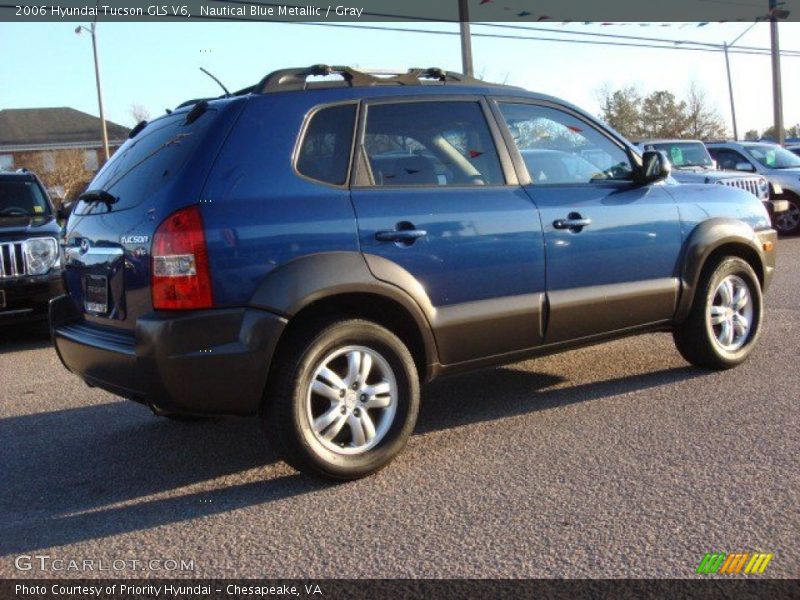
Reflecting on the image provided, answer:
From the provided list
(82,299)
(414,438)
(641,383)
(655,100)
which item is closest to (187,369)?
(82,299)

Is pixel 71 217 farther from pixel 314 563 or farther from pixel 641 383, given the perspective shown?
pixel 641 383

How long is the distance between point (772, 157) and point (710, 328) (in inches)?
504

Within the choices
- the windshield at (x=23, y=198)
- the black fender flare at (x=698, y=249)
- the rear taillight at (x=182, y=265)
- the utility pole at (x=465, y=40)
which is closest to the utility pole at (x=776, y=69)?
the utility pole at (x=465, y=40)

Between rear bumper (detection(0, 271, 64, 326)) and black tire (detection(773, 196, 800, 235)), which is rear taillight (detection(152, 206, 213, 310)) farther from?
black tire (detection(773, 196, 800, 235))

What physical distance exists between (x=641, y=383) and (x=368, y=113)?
102 inches

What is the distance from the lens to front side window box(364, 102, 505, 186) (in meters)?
4.32

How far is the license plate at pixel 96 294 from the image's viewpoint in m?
4.07

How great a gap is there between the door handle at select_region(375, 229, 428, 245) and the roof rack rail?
843 millimetres

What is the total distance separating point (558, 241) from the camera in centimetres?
471

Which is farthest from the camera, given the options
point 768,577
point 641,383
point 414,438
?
point 641,383

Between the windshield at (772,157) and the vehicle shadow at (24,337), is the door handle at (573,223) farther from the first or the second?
the windshield at (772,157)

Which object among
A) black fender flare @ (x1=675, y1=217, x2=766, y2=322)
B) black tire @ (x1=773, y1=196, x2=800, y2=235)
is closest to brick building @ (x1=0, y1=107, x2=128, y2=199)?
black tire @ (x1=773, y1=196, x2=800, y2=235)

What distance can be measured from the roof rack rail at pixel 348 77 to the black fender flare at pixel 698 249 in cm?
172

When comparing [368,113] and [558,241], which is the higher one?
[368,113]
